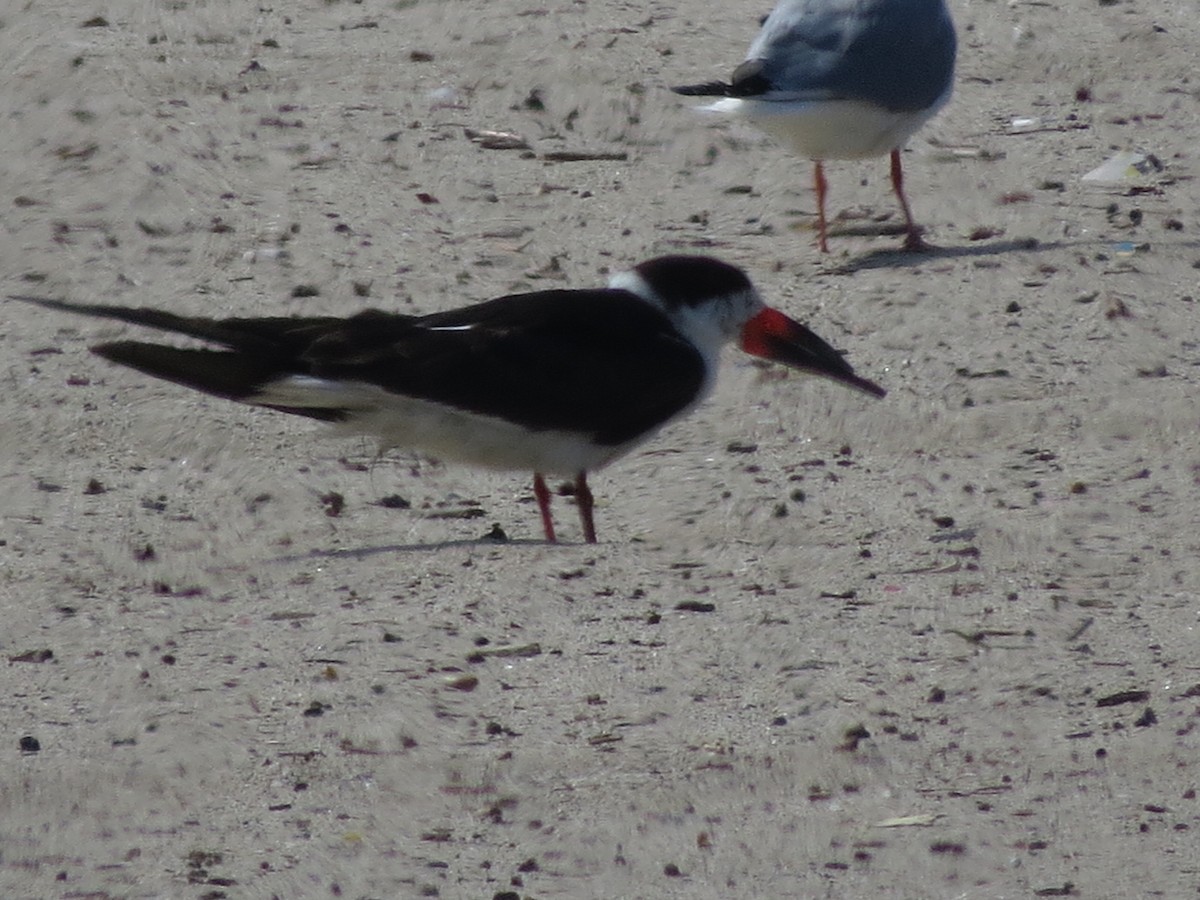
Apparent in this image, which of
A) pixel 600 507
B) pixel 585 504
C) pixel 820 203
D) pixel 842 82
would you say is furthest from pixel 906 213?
pixel 585 504

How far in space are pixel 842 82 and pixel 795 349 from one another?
188cm

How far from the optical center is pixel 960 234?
26.5ft

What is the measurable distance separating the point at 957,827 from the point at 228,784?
1401 millimetres

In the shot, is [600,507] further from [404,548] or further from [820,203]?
[820,203]

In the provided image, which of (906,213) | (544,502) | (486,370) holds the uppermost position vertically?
(486,370)

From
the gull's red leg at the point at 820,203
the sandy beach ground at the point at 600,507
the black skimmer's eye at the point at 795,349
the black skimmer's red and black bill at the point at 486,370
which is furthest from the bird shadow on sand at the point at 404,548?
the gull's red leg at the point at 820,203

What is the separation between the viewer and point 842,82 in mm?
7996

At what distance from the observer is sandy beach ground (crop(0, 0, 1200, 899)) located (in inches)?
168

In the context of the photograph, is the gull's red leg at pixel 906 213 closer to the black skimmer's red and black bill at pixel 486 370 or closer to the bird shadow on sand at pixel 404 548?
the black skimmer's red and black bill at pixel 486 370

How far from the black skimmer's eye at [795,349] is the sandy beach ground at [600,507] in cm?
24

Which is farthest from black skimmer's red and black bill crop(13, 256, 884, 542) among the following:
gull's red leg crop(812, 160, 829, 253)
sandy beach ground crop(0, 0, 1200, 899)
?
gull's red leg crop(812, 160, 829, 253)

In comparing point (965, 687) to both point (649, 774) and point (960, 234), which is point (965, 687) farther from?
point (960, 234)

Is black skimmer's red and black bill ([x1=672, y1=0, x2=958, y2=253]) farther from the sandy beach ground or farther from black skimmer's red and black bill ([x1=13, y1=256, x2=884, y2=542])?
black skimmer's red and black bill ([x1=13, y1=256, x2=884, y2=542])

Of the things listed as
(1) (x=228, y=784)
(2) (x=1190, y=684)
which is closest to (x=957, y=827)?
(2) (x=1190, y=684)
